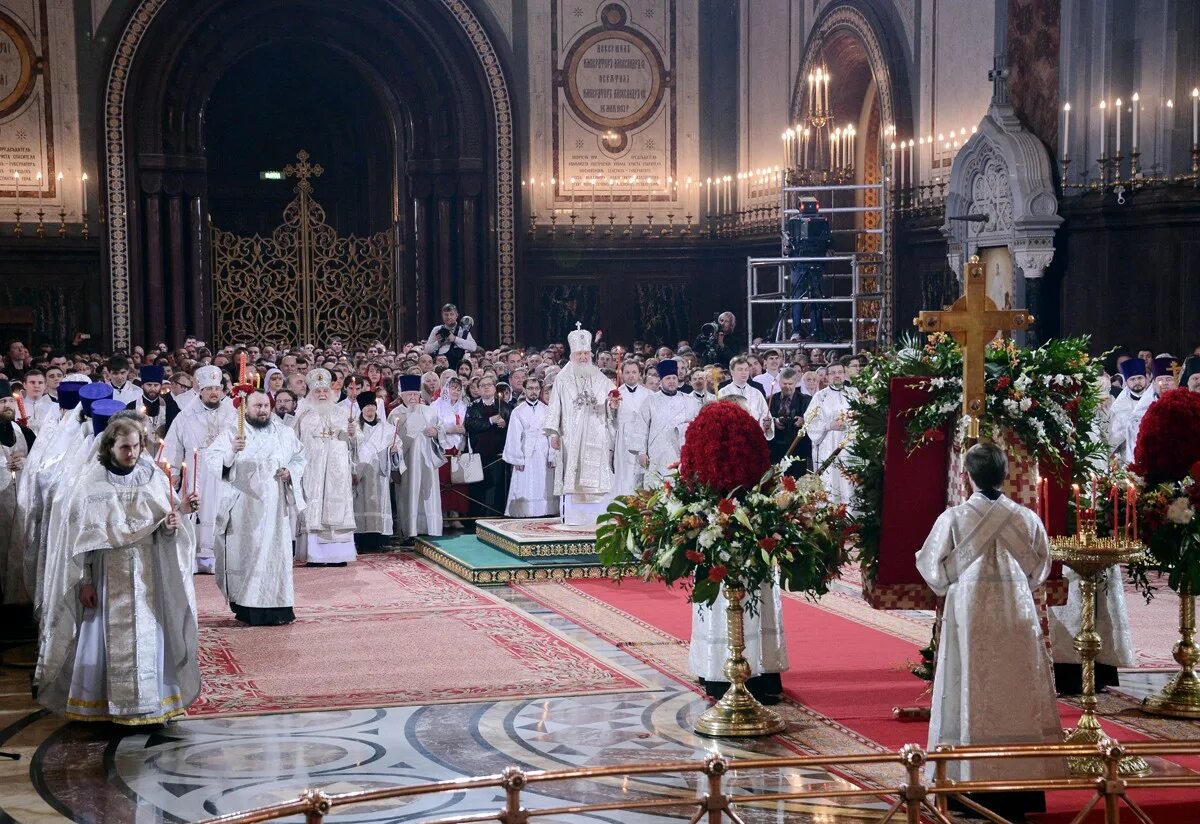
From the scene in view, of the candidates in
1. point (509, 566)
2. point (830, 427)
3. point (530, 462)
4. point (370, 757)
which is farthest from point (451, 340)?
point (370, 757)

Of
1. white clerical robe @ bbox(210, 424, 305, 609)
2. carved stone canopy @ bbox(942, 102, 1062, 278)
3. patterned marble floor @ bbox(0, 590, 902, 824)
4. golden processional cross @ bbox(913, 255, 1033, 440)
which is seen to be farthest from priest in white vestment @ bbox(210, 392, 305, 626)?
carved stone canopy @ bbox(942, 102, 1062, 278)

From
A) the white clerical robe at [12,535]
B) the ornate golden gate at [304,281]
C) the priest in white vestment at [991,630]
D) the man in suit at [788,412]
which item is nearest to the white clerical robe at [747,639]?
the priest in white vestment at [991,630]

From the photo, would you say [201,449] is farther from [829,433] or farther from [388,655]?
[829,433]

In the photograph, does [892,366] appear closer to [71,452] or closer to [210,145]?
[71,452]

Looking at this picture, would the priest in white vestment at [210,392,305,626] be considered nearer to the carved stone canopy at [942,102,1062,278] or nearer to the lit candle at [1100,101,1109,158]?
the carved stone canopy at [942,102,1062,278]

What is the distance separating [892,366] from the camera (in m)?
8.10

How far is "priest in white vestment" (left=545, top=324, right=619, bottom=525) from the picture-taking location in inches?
575

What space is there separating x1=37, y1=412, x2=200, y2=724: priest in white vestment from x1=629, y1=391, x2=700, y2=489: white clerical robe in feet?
23.1

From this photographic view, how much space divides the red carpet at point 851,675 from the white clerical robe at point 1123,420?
13.4ft

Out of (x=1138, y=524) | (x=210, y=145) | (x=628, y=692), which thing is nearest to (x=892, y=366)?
(x=1138, y=524)

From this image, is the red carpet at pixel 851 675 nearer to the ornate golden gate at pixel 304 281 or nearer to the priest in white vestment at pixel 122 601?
the priest in white vestment at pixel 122 601

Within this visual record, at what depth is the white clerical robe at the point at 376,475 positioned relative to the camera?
48.9ft

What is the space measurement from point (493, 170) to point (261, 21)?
4.31 m

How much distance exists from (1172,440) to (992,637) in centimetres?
241
